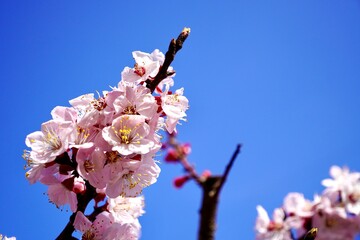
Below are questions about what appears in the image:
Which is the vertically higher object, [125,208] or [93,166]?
[125,208]

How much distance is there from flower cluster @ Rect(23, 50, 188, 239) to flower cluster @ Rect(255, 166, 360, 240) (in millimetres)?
2556

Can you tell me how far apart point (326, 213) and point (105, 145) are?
3458 mm

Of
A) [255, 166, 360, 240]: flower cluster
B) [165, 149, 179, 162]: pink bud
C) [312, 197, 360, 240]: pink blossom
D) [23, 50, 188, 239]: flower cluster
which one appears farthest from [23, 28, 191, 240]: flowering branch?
[312, 197, 360, 240]: pink blossom

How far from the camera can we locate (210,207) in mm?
633

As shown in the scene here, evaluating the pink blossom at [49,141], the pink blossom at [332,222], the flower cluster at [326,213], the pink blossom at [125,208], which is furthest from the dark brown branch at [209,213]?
the pink blossom at [332,222]

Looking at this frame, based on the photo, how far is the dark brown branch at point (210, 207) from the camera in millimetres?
632

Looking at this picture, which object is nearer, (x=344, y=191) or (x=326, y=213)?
(x=326, y=213)

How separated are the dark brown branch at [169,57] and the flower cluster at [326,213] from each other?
2.68 meters

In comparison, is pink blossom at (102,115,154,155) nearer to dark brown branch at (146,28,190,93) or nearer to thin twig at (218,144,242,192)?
dark brown branch at (146,28,190,93)

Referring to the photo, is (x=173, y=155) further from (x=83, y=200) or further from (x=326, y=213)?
(x=326, y=213)

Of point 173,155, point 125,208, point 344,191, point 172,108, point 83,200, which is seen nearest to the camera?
point 173,155

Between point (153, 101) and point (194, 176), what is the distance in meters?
1.85

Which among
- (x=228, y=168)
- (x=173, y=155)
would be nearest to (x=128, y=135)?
(x=173, y=155)

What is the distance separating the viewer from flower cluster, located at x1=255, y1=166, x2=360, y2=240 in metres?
4.77
